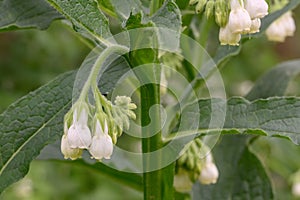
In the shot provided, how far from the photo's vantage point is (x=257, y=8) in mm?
1280

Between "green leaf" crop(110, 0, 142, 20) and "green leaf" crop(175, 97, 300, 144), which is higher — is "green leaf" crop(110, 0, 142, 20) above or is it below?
above

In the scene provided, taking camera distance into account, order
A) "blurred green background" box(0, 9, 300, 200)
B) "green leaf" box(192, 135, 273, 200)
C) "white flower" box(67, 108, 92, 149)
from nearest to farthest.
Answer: "white flower" box(67, 108, 92, 149) < "green leaf" box(192, 135, 273, 200) < "blurred green background" box(0, 9, 300, 200)

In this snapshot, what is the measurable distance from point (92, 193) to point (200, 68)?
2064 millimetres

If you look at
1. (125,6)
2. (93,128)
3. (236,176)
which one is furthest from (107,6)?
(236,176)

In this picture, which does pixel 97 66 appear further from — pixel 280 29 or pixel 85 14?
pixel 280 29

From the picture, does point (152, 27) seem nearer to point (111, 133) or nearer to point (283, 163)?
point (111, 133)

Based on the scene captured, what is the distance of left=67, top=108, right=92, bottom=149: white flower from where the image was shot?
1.20 metres

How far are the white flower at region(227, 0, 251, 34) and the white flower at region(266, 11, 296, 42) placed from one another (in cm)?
65

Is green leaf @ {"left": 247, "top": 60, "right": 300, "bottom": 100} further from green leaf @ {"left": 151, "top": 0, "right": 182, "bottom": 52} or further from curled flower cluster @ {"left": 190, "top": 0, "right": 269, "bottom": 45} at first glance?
green leaf @ {"left": 151, "top": 0, "right": 182, "bottom": 52}

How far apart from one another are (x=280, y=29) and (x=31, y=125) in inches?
32.2

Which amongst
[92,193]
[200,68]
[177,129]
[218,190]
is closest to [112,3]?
[177,129]

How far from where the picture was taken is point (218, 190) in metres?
1.80

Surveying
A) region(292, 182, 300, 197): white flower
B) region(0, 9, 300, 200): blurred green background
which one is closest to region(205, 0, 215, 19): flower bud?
region(0, 9, 300, 200): blurred green background

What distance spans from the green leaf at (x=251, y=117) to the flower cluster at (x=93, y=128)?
7.0 inches
